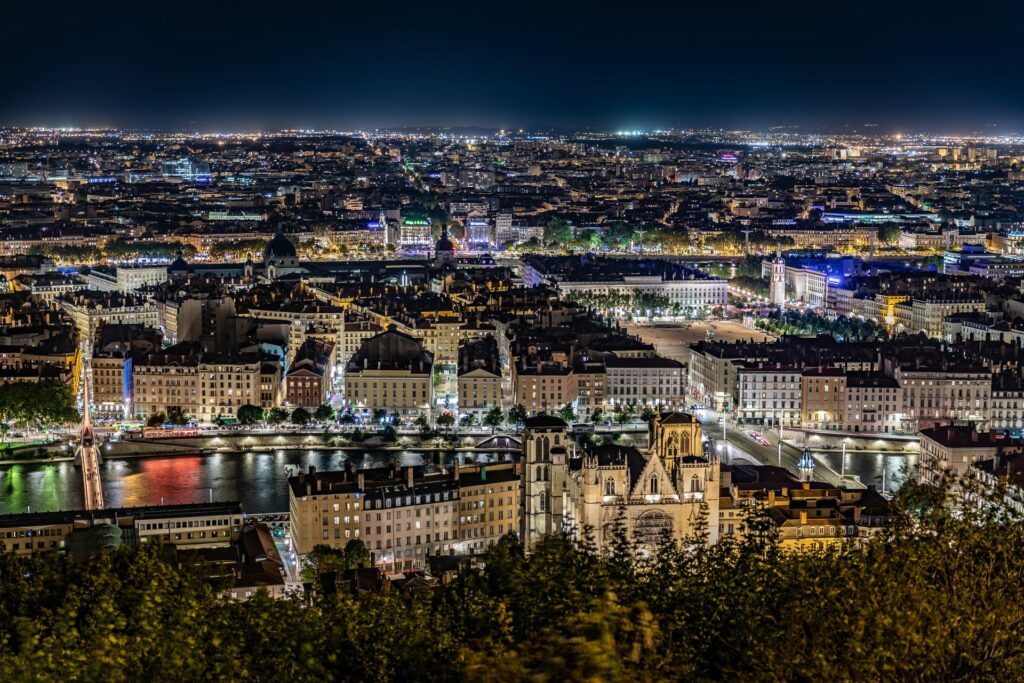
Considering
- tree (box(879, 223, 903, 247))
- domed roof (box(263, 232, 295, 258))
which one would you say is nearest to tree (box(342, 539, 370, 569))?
domed roof (box(263, 232, 295, 258))

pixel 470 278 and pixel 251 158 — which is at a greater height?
pixel 251 158

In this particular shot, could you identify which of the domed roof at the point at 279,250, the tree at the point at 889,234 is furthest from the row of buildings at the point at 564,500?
the tree at the point at 889,234

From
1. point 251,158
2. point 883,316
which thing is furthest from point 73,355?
point 251,158

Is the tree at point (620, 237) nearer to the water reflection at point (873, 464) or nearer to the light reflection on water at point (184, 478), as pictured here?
the water reflection at point (873, 464)

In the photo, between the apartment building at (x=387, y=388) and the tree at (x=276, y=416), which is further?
Result: the apartment building at (x=387, y=388)

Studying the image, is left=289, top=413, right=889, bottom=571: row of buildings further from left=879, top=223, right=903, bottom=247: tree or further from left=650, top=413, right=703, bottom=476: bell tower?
left=879, top=223, right=903, bottom=247: tree

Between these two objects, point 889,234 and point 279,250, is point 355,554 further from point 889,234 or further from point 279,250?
point 889,234

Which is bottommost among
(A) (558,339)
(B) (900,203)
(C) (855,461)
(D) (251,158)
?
(C) (855,461)

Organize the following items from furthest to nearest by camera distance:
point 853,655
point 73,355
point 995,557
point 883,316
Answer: point 883,316, point 73,355, point 995,557, point 853,655

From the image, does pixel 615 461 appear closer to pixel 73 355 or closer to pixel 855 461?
pixel 855 461
